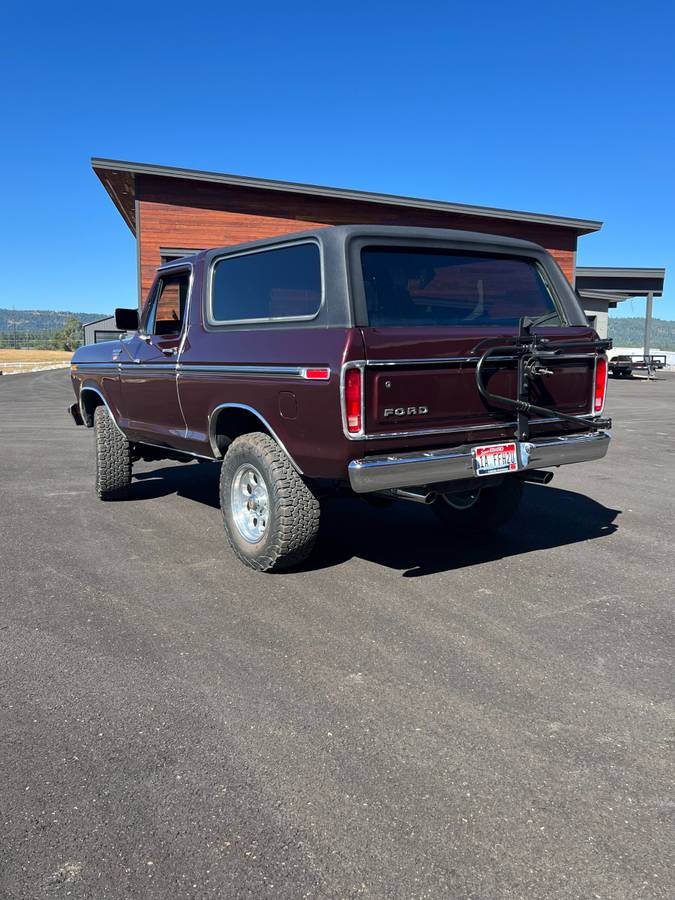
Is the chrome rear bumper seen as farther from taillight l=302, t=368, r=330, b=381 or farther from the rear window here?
the rear window

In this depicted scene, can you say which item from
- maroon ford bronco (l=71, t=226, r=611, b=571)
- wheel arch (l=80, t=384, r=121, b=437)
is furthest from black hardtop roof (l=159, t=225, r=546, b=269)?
wheel arch (l=80, t=384, r=121, b=437)

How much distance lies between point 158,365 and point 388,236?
229cm

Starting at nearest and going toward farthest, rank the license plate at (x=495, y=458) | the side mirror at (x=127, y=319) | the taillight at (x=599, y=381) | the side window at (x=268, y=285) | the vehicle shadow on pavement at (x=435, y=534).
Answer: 1. the license plate at (x=495, y=458)
2. the side window at (x=268, y=285)
3. the taillight at (x=599, y=381)
4. the vehicle shadow on pavement at (x=435, y=534)
5. the side mirror at (x=127, y=319)

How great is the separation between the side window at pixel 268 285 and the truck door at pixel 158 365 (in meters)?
0.46

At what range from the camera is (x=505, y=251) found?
193 inches

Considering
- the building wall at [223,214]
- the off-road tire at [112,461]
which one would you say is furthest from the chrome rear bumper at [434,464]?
the building wall at [223,214]

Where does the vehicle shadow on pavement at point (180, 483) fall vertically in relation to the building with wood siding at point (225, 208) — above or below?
below

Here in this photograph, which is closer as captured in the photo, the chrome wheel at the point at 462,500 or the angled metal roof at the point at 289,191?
the chrome wheel at the point at 462,500

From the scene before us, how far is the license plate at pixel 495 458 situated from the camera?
4188mm

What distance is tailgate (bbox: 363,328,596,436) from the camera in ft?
12.7

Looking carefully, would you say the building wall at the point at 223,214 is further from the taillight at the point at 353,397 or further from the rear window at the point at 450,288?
the taillight at the point at 353,397

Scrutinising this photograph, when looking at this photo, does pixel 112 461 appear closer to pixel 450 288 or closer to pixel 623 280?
pixel 450 288

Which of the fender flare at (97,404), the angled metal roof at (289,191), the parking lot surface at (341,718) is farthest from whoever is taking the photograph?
the angled metal roof at (289,191)

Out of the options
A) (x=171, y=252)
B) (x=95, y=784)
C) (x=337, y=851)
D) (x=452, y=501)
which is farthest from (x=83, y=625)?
(x=171, y=252)
